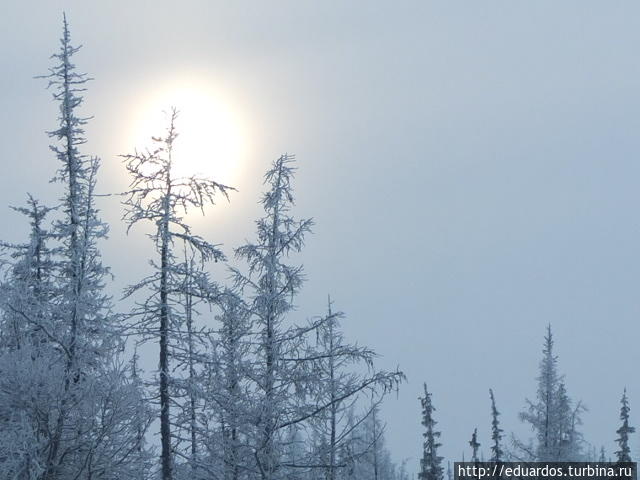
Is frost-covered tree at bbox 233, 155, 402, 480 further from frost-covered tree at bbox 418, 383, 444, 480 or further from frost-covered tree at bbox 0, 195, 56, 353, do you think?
frost-covered tree at bbox 418, 383, 444, 480

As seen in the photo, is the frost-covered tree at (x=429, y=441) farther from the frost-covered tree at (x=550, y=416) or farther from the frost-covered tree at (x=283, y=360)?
the frost-covered tree at (x=283, y=360)

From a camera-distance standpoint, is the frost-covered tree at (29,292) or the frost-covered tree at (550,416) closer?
the frost-covered tree at (29,292)

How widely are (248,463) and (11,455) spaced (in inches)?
245

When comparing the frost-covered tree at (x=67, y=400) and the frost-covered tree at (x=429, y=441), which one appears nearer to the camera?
the frost-covered tree at (x=67, y=400)

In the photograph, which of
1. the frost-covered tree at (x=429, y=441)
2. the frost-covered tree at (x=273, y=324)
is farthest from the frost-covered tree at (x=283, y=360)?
the frost-covered tree at (x=429, y=441)

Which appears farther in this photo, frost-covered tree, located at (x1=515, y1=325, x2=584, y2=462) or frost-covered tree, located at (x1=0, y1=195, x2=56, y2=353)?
frost-covered tree, located at (x1=515, y1=325, x2=584, y2=462)

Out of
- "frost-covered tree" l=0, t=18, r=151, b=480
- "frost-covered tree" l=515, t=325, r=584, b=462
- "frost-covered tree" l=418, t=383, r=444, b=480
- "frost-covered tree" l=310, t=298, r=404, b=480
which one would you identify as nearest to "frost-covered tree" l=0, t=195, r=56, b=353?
"frost-covered tree" l=0, t=18, r=151, b=480

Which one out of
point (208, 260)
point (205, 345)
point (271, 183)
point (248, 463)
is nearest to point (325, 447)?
point (248, 463)

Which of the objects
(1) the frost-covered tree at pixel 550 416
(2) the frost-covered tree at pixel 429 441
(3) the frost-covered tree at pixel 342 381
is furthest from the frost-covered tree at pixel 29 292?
(1) the frost-covered tree at pixel 550 416

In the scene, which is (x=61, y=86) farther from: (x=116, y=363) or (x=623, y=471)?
(x=623, y=471)

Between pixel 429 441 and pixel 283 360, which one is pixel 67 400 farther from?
pixel 429 441

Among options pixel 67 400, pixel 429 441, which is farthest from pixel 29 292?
pixel 429 441

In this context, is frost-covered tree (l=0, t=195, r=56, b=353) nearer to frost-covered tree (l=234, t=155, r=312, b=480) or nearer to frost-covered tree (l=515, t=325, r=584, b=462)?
frost-covered tree (l=234, t=155, r=312, b=480)

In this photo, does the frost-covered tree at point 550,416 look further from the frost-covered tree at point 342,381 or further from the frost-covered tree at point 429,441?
the frost-covered tree at point 342,381
